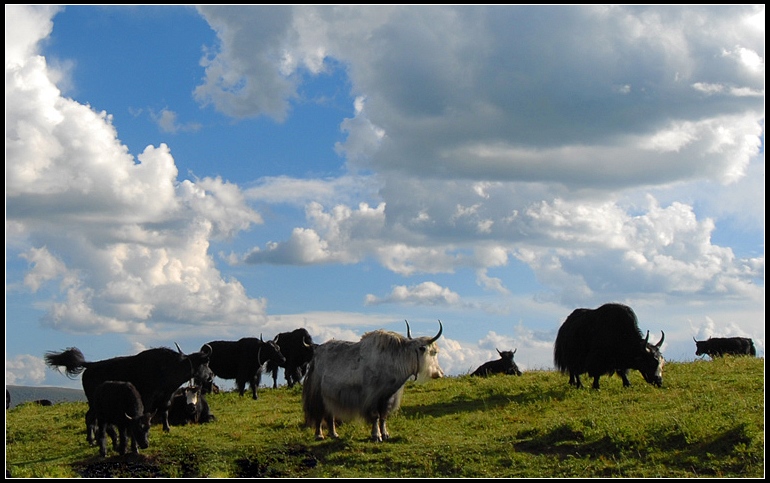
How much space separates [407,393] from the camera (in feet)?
68.9

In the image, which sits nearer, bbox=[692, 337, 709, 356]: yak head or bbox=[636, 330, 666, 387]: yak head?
bbox=[636, 330, 666, 387]: yak head

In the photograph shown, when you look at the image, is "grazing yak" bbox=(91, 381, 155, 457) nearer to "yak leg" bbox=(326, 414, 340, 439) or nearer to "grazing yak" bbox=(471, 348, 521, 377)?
"yak leg" bbox=(326, 414, 340, 439)

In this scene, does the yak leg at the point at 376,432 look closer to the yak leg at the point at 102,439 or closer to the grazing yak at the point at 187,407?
the grazing yak at the point at 187,407

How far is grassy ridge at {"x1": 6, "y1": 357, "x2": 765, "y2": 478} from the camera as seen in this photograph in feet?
41.1

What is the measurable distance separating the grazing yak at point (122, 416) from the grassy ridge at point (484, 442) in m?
0.29

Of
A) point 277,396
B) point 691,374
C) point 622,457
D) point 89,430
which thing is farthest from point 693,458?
point 277,396

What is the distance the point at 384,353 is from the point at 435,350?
102 centimetres

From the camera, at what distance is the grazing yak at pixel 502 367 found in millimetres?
27047

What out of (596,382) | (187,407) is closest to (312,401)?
(187,407)

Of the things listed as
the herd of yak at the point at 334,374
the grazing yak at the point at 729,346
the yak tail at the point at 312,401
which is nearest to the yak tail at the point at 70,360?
the herd of yak at the point at 334,374

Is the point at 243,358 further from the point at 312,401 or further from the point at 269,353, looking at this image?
the point at 312,401

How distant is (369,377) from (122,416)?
434cm

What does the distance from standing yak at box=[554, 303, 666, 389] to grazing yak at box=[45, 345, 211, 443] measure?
363 inches

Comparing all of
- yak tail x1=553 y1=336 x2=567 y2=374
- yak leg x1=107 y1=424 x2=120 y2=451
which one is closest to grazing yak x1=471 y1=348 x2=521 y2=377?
yak tail x1=553 y1=336 x2=567 y2=374
